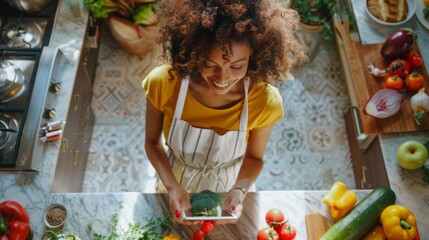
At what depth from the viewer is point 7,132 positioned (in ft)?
5.10

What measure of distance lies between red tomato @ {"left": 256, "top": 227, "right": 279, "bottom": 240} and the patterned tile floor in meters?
0.86

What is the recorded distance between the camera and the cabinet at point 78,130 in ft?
5.80

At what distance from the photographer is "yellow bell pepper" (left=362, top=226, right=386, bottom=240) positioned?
4.64 feet

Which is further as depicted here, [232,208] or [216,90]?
[232,208]

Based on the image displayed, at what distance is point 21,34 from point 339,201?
1.57m

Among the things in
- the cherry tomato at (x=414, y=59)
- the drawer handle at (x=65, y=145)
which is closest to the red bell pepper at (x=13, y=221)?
the drawer handle at (x=65, y=145)

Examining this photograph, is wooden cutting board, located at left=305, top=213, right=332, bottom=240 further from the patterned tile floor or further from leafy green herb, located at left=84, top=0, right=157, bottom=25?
leafy green herb, located at left=84, top=0, right=157, bottom=25

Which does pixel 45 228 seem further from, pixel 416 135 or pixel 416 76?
pixel 416 76

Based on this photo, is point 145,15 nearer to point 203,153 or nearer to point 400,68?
point 203,153

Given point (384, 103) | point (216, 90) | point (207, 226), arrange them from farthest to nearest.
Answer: point (384, 103) < point (207, 226) < point (216, 90)

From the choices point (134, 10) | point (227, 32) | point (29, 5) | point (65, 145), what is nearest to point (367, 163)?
point (227, 32)

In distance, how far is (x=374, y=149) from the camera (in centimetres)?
185

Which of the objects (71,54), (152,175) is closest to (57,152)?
(71,54)

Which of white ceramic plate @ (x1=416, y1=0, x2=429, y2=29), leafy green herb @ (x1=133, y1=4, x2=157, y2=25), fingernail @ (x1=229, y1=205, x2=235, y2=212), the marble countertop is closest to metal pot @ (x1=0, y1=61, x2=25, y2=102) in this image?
the marble countertop
